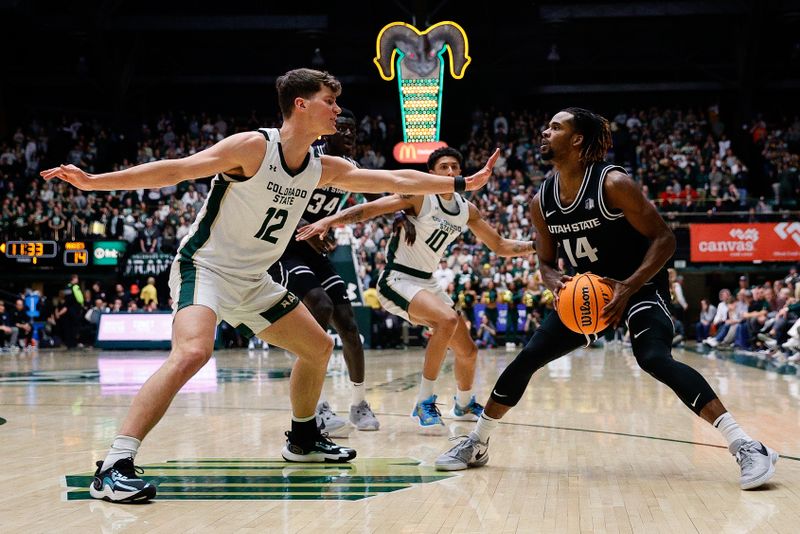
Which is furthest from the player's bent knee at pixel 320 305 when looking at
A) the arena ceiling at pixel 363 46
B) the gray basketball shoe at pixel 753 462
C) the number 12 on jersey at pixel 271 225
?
the arena ceiling at pixel 363 46

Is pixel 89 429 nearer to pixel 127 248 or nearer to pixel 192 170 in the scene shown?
pixel 192 170

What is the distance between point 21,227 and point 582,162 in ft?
71.9

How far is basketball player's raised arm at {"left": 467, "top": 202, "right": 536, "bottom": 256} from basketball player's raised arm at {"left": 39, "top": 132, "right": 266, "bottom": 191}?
8.21ft

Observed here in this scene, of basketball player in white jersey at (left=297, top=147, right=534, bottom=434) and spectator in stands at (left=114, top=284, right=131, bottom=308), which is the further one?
spectator in stands at (left=114, top=284, right=131, bottom=308)

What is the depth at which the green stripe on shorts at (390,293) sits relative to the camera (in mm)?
7056

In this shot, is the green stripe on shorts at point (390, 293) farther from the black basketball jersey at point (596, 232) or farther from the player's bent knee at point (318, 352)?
the black basketball jersey at point (596, 232)

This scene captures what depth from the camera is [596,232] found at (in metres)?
4.95

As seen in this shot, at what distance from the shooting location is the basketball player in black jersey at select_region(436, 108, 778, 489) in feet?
15.5

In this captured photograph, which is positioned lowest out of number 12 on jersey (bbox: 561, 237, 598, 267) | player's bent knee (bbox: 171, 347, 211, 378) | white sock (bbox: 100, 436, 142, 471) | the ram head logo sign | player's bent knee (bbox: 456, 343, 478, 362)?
white sock (bbox: 100, 436, 142, 471)

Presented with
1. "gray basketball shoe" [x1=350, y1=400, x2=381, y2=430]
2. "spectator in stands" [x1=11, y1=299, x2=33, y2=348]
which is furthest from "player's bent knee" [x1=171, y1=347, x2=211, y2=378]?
"spectator in stands" [x1=11, y1=299, x2=33, y2=348]

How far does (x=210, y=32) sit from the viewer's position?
103 feet

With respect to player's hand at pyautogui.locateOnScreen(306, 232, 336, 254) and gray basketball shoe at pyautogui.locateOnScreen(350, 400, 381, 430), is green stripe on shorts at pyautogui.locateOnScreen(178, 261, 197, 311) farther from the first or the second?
gray basketball shoe at pyautogui.locateOnScreen(350, 400, 381, 430)

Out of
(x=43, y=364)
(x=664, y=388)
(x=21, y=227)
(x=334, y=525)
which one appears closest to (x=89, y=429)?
(x=334, y=525)

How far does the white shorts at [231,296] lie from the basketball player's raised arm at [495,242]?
2160 mm
